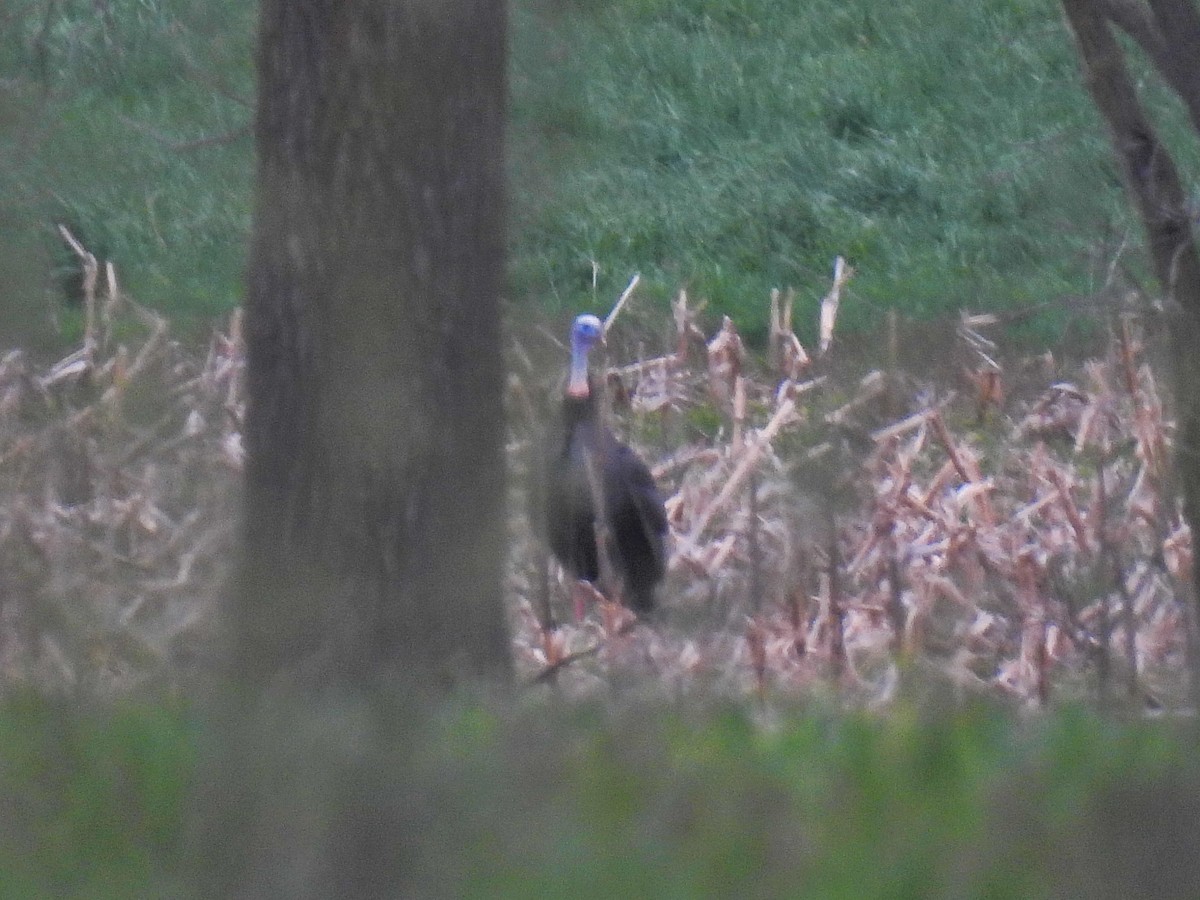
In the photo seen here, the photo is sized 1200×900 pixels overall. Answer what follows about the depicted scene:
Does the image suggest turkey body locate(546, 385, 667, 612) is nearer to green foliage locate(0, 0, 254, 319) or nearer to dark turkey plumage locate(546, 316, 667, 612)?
dark turkey plumage locate(546, 316, 667, 612)

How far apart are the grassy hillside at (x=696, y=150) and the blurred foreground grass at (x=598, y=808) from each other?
3.18m

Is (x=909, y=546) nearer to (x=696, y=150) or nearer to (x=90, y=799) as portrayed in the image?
(x=90, y=799)

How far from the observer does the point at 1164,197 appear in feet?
22.7

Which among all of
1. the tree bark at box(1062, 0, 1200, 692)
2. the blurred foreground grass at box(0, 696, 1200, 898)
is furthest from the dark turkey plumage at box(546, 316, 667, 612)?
the blurred foreground grass at box(0, 696, 1200, 898)

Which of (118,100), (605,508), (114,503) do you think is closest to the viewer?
(114,503)

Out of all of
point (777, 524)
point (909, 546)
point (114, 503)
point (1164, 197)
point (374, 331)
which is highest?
point (1164, 197)

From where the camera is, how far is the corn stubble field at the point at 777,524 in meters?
6.33

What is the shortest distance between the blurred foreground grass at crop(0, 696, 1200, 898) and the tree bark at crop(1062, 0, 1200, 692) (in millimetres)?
2993

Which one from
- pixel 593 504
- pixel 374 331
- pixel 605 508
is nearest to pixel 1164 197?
pixel 374 331

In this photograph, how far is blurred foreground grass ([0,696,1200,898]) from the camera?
3459 millimetres

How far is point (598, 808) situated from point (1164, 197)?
389cm

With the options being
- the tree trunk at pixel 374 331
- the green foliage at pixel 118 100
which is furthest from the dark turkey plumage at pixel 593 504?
the tree trunk at pixel 374 331

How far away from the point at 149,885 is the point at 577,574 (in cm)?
631

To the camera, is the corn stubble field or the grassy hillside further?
the grassy hillside
